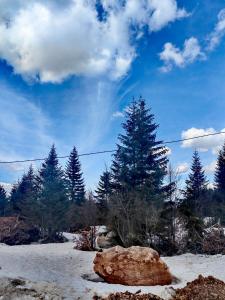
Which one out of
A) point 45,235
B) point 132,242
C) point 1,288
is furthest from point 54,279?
point 45,235

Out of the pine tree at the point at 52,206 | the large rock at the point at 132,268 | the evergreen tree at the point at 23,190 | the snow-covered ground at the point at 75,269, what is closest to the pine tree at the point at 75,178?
the evergreen tree at the point at 23,190

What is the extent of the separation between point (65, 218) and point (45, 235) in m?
1.83

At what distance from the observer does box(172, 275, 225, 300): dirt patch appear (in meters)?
7.02

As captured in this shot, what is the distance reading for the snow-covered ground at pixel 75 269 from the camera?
7961 mm

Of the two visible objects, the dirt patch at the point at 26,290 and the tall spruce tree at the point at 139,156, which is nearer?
the dirt patch at the point at 26,290

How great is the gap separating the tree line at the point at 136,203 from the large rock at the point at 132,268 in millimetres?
5505

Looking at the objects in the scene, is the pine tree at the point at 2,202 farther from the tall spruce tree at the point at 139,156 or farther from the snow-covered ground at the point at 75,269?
the snow-covered ground at the point at 75,269

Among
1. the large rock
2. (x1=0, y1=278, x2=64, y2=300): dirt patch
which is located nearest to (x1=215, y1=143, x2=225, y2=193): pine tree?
the large rock

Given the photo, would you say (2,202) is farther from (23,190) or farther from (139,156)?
(139,156)

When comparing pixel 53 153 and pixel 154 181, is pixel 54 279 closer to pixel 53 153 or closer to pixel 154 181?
pixel 154 181

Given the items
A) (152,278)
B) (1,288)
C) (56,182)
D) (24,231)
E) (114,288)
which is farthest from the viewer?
(56,182)

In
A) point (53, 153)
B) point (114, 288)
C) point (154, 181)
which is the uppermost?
point (53, 153)

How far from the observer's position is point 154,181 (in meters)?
22.5

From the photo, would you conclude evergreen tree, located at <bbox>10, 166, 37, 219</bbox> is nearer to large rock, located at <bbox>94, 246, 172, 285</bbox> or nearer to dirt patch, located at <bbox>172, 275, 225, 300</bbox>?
large rock, located at <bbox>94, 246, 172, 285</bbox>
